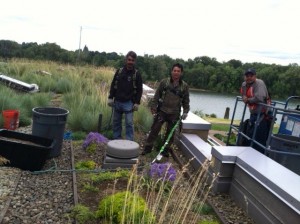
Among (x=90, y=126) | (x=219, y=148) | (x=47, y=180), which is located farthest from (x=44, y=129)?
(x=219, y=148)

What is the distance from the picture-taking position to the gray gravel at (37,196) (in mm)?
3746

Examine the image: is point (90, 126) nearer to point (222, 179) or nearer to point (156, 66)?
point (222, 179)

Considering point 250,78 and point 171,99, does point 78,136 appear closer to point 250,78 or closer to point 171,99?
point 171,99

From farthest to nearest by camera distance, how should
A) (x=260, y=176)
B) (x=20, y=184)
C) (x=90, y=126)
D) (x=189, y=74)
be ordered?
(x=189, y=74), (x=90, y=126), (x=20, y=184), (x=260, y=176)

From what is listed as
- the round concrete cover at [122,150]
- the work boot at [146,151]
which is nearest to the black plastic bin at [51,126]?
the round concrete cover at [122,150]

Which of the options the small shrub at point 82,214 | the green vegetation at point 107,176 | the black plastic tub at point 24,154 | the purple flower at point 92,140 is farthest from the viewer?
the purple flower at point 92,140

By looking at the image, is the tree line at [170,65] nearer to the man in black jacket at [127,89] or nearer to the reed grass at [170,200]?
the man in black jacket at [127,89]

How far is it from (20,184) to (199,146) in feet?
10.3

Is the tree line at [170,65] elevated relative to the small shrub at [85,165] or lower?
elevated

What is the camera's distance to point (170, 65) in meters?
23.0

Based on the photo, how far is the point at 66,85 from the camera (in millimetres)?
13609

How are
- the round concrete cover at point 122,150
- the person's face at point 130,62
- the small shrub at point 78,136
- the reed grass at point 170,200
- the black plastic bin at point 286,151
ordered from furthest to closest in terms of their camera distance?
1. the small shrub at point 78,136
2. the person's face at point 130,62
3. the black plastic bin at point 286,151
4. the round concrete cover at point 122,150
5. the reed grass at point 170,200

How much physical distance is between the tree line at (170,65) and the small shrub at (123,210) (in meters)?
15.4

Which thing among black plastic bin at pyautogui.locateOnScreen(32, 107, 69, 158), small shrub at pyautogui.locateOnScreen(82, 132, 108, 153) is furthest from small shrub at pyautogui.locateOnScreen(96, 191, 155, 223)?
small shrub at pyautogui.locateOnScreen(82, 132, 108, 153)
